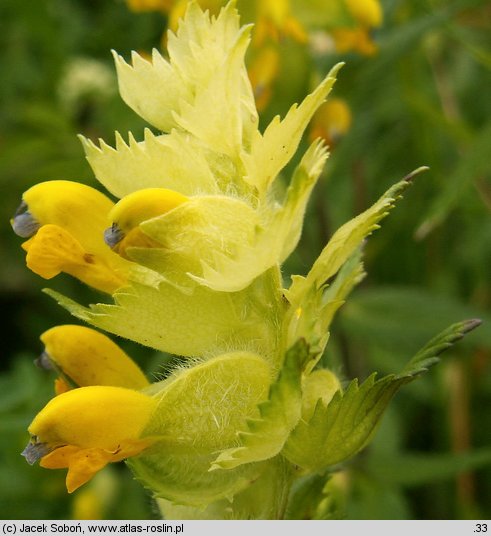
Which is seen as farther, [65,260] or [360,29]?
[360,29]

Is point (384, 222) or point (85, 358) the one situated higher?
point (85, 358)

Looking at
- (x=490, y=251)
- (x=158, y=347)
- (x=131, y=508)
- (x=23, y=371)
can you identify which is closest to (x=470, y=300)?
(x=490, y=251)

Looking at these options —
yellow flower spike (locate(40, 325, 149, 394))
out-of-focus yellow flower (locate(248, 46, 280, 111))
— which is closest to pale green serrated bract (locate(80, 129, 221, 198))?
yellow flower spike (locate(40, 325, 149, 394))

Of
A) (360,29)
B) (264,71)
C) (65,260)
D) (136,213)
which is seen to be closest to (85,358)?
(65,260)

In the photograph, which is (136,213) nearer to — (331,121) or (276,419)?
(276,419)

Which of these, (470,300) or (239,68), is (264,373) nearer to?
(239,68)

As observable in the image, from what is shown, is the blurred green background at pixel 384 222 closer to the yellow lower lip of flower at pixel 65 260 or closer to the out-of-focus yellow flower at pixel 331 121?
the out-of-focus yellow flower at pixel 331 121
